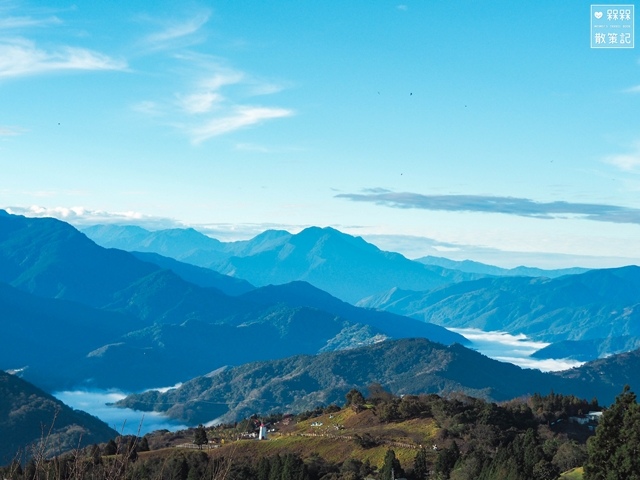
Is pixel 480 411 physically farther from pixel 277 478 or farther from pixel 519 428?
pixel 277 478

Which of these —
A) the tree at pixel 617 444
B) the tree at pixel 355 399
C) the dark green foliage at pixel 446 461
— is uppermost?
the tree at pixel 617 444

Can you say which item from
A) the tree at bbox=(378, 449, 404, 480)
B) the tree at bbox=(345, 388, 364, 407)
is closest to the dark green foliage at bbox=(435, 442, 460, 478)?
the tree at bbox=(378, 449, 404, 480)

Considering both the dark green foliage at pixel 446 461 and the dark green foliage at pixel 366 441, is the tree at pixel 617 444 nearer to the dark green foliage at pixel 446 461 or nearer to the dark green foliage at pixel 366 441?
the dark green foliage at pixel 446 461

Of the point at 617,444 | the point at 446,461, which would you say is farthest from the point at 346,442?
the point at 617,444

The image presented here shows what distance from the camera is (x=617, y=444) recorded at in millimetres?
44969

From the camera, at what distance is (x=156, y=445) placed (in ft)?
370

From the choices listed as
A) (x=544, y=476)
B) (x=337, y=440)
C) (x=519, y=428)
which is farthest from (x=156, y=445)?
(x=544, y=476)

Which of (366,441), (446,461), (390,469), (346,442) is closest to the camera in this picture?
(390,469)

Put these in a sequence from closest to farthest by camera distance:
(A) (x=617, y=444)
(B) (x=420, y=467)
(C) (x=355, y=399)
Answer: (A) (x=617, y=444) → (B) (x=420, y=467) → (C) (x=355, y=399)

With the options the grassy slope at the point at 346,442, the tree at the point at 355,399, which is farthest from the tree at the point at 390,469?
the tree at the point at 355,399

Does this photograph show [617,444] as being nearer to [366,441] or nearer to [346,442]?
[366,441]

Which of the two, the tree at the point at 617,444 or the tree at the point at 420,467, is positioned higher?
the tree at the point at 617,444

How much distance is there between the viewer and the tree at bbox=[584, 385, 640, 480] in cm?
4398

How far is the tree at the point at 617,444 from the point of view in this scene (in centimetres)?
4398
